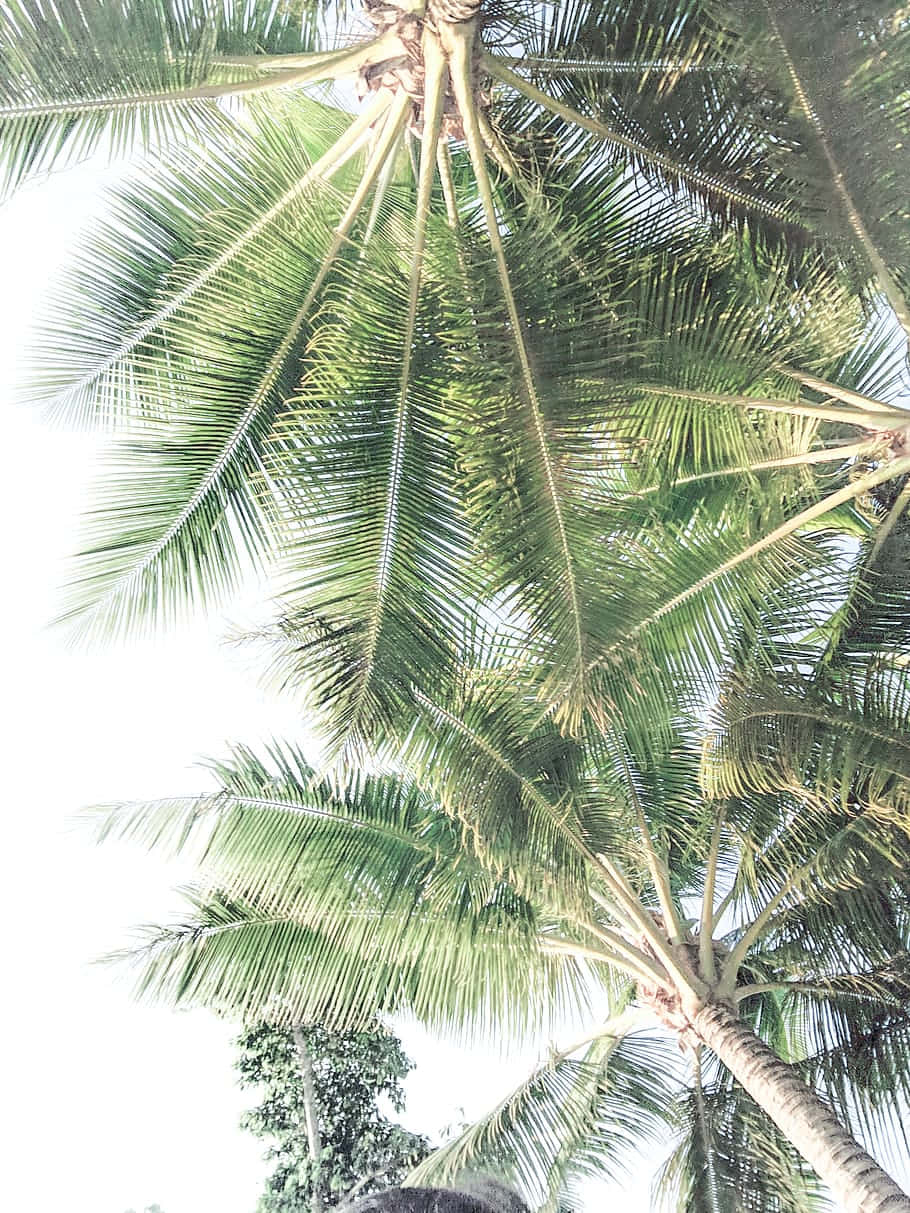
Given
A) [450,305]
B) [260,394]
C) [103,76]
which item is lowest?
[450,305]

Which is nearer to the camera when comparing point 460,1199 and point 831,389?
point 831,389

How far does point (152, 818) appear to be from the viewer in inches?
253

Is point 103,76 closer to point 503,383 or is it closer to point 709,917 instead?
point 503,383

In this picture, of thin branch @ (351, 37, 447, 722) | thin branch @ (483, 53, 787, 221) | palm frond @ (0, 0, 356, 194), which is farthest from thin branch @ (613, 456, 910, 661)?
palm frond @ (0, 0, 356, 194)

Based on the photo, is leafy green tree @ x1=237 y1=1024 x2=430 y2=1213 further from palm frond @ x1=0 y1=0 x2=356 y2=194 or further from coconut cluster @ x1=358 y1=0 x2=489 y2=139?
coconut cluster @ x1=358 y1=0 x2=489 y2=139

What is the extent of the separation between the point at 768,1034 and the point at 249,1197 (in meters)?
5.97

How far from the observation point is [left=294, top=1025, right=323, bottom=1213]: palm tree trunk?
1001 centimetres

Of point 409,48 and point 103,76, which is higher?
point 409,48

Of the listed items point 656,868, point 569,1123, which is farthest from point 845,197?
point 569,1123

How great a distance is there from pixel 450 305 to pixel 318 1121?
907 centimetres

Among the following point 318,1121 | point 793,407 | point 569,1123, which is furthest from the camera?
point 318,1121

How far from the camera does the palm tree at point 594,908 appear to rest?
5.18 metres

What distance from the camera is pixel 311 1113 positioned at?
33.3 feet

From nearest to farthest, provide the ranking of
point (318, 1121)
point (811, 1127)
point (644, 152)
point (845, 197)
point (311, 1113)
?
point (845, 197) → point (811, 1127) → point (644, 152) → point (311, 1113) → point (318, 1121)
